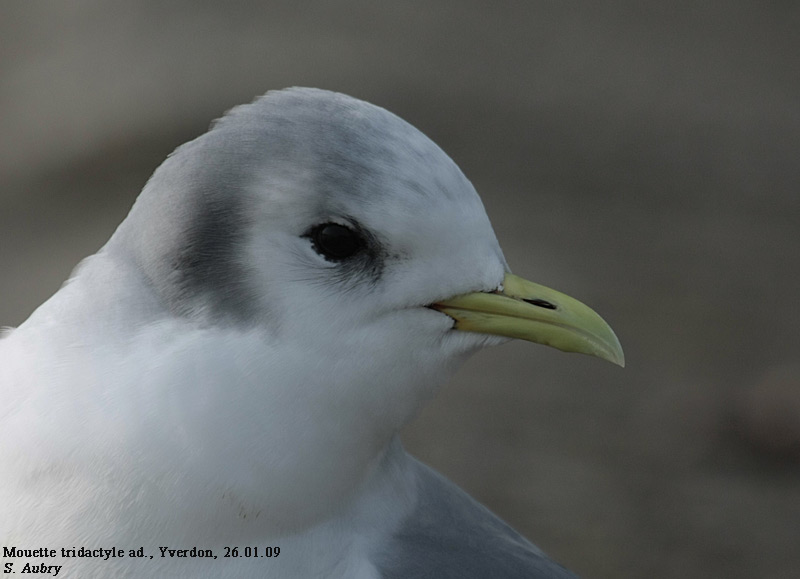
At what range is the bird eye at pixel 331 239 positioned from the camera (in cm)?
151

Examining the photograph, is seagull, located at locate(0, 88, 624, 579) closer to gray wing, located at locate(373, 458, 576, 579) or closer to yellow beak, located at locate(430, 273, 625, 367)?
yellow beak, located at locate(430, 273, 625, 367)

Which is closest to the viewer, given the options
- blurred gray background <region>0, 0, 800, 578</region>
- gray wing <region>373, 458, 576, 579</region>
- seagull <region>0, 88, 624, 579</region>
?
seagull <region>0, 88, 624, 579</region>

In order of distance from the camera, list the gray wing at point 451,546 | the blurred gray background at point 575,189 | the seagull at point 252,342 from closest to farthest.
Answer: the seagull at point 252,342, the gray wing at point 451,546, the blurred gray background at point 575,189

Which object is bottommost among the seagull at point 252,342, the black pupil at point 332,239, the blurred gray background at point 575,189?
the blurred gray background at point 575,189

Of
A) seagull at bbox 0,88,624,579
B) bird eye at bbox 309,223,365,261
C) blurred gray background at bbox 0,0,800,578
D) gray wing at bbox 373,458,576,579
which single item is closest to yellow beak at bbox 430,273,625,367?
seagull at bbox 0,88,624,579

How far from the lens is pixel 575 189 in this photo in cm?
489

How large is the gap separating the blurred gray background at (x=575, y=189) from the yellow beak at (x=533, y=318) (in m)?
2.12

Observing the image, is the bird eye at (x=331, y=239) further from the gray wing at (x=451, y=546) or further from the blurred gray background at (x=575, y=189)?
the blurred gray background at (x=575, y=189)

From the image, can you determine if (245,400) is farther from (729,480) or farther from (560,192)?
(560,192)

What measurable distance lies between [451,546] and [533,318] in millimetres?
550

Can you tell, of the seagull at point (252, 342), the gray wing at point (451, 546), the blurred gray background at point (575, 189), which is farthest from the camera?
the blurred gray background at point (575, 189)

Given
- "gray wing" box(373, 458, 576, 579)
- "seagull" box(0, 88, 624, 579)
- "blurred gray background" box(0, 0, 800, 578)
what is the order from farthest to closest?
"blurred gray background" box(0, 0, 800, 578) < "gray wing" box(373, 458, 576, 579) < "seagull" box(0, 88, 624, 579)

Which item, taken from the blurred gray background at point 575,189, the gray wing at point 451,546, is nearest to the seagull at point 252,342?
the gray wing at point 451,546

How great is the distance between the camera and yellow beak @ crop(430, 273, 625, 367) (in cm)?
159
